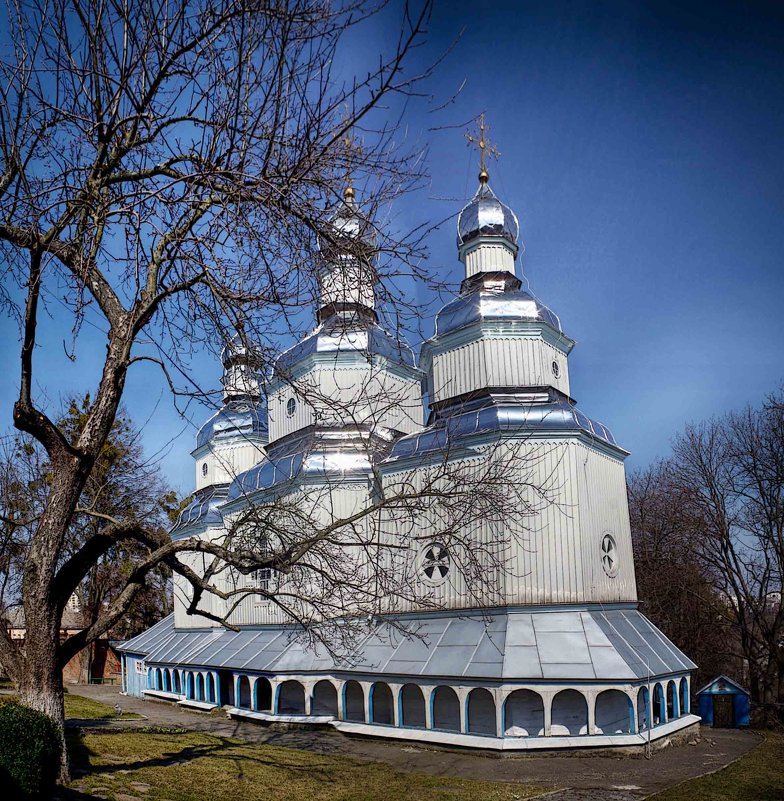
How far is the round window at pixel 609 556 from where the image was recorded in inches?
616

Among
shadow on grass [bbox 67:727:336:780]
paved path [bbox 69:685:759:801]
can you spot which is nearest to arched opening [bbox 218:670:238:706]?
paved path [bbox 69:685:759:801]

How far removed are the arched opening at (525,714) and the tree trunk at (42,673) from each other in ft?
27.2

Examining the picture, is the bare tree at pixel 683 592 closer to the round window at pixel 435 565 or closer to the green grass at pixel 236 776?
the round window at pixel 435 565

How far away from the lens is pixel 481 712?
14.0 m

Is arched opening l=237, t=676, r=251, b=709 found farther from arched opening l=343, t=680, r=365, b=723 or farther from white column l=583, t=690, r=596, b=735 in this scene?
white column l=583, t=690, r=596, b=735

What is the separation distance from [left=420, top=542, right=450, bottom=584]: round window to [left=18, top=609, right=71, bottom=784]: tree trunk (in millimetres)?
9189

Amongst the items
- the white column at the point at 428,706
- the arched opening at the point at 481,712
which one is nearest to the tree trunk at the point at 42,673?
the white column at the point at 428,706

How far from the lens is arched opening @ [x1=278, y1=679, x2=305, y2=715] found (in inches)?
661

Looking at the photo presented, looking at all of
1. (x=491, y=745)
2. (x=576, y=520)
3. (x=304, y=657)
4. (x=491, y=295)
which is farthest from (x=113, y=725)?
(x=491, y=295)

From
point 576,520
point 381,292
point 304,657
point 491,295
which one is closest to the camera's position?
point 381,292

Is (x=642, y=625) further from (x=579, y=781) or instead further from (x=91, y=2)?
(x=91, y=2)

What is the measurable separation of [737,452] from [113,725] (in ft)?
59.7

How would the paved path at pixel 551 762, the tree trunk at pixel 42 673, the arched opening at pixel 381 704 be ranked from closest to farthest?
the tree trunk at pixel 42 673, the paved path at pixel 551 762, the arched opening at pixel 381 704

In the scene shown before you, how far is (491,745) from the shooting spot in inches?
500
